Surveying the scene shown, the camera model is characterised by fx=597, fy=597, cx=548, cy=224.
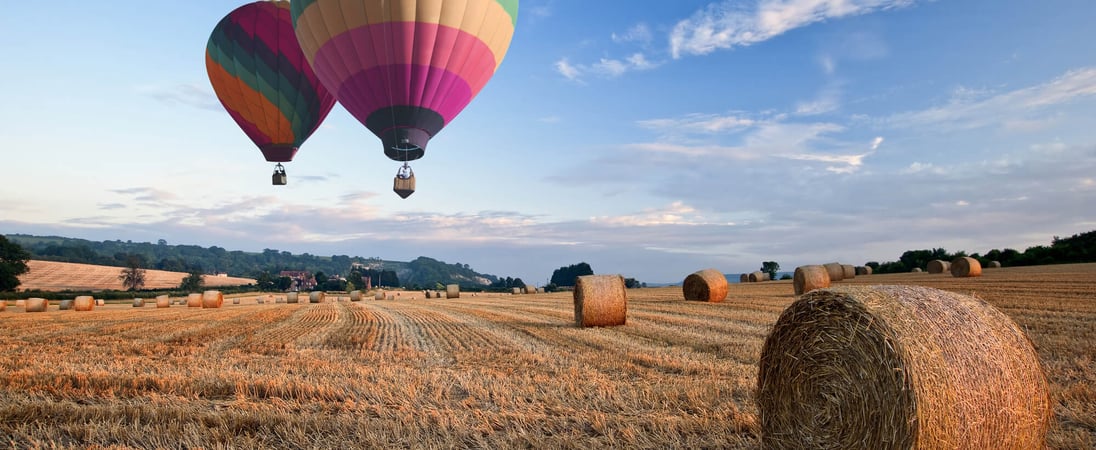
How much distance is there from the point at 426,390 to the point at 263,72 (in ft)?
87.5

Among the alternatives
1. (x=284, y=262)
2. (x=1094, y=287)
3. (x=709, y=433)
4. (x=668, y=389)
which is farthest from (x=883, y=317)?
(x=284, y=262)

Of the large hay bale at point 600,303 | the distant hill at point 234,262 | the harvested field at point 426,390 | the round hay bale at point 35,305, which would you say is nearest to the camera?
the harvested field at point 426,390

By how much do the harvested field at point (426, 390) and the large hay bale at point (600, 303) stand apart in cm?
147

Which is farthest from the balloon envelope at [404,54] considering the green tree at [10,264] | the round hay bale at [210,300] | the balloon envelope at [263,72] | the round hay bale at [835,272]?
the green tree at [10,264]

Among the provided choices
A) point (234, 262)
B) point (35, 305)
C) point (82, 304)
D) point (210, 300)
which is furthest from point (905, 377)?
point (234, 262)

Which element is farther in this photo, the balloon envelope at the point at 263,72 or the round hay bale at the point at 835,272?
the round hay bale at the point at 835,272

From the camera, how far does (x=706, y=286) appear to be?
2144 cm

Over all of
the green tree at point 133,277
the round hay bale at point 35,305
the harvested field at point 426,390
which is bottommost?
the harvested field at point 426,390

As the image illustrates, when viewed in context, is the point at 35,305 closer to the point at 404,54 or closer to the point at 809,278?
the point at 404,54

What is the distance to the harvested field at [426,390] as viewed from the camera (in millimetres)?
4699

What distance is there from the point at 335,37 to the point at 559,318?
13627 mm

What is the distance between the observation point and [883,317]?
398 centimetres

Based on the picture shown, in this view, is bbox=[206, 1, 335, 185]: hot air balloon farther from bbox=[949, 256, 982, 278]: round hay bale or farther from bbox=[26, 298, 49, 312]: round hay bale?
bbox=[949, 256, 982, 278]: round hay bale

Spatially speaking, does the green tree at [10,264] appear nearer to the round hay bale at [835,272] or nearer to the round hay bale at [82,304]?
the round hay bale at [82,304]
